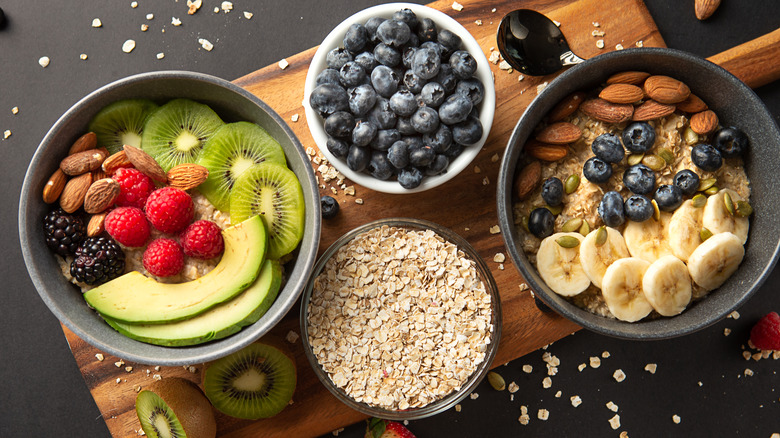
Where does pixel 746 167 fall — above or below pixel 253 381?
above

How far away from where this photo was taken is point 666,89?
1348 millimetres

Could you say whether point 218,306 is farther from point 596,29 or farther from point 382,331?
point 596,29

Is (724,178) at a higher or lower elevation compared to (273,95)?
lower

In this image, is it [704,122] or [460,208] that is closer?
[704,122]

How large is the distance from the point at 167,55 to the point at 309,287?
2.90 ft

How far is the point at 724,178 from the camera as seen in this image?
1.41 m

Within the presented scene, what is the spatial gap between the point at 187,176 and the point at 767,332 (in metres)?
1.73

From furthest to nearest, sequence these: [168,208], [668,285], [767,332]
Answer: [767,332]
[668,285]
[168,208]

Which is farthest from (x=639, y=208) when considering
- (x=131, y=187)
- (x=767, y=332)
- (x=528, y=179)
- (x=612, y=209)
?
(x=131, y=187)

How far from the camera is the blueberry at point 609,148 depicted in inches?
53.3

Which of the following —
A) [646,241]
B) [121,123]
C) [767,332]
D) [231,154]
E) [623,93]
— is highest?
[121,123]

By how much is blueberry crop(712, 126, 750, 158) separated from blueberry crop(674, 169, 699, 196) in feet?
0.31

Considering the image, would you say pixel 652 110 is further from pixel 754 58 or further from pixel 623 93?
pixel 754 58

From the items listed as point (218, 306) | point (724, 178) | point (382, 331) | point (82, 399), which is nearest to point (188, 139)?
point (218, 306)
